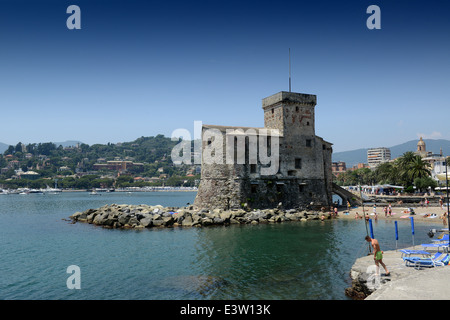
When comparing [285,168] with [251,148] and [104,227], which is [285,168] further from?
[104,227]

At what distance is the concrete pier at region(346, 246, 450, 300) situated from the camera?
31.3ft

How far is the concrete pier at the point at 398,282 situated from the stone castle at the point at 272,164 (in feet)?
82.6

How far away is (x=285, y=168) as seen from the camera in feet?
141

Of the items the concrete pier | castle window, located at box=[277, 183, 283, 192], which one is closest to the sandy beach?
castle window, located at box=[277, 183, 283, 192]

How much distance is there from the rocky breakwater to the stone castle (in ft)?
7.70

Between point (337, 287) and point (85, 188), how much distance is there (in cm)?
20214

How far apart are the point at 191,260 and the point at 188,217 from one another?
50.7 ft

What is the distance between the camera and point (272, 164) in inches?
1663

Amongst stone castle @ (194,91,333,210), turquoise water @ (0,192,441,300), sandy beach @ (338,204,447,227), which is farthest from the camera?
stone castle @ (194,91,333,210)

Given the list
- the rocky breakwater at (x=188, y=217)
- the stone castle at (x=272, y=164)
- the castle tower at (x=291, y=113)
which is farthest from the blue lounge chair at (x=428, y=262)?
the castle tower at (x=291, y=113)

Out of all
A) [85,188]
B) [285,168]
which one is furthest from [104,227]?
[85,188]

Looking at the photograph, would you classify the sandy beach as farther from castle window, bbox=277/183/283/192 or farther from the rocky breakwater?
castle window, bbox=277/183/283/192

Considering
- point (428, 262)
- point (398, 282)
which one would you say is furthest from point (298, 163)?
point (398, 282)

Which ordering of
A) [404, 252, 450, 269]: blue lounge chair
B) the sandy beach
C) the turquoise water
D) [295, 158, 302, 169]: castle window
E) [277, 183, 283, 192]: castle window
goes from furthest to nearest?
[295, 158, 302, 169]: castle window → [277, 183, 283, 192]: castle window → the sandy beach → the turquoise water → [404, 252, 450, 269]: blue lounge chair
